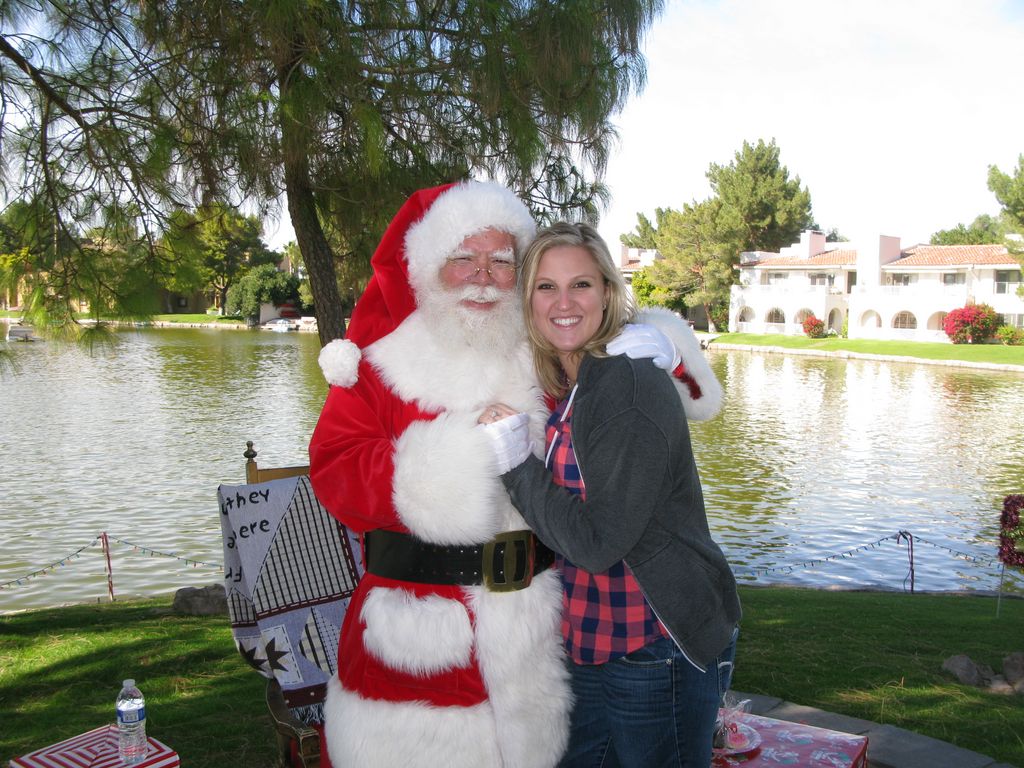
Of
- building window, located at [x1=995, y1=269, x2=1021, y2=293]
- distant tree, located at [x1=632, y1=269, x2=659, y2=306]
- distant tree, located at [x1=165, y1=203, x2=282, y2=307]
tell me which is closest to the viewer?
distant tree, located at [x1=165, y1=203, x2=282, y2=307]

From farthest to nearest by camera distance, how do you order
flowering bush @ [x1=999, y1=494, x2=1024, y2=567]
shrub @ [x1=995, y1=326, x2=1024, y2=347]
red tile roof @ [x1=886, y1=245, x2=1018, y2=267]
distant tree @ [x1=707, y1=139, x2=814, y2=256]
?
distant tree @ [x1=707, y1=139, x2=814, y2=256] < red tile roof @ [x1=886, y1=245, x2=1018, y2=267] < shrub @ [x1=995, y1=326, x2=1024, y2=347] < flowering bush @ [x1=999, y1=494, x2=1024, y2=567]

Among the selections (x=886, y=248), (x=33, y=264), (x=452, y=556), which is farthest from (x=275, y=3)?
(x=886, y=248)

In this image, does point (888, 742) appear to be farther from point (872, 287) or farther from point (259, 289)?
point (259, 289)

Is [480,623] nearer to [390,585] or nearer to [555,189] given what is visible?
[390,585]

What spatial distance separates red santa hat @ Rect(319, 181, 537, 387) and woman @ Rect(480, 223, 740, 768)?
1.21 feet

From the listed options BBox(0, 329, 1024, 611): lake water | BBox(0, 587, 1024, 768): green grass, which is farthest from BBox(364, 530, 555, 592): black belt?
BBox(0, 329, 1024, 611): lake water

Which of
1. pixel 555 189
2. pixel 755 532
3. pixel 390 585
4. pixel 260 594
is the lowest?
pixel 755 532

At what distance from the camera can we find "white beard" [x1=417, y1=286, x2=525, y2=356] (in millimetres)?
2336

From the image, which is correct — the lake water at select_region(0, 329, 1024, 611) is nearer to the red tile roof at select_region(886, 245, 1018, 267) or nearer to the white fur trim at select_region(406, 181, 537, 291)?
the white fur trim at select_region(406, 181, 537, 291)

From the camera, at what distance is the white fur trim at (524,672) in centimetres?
215

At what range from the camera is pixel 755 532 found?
10000 mm

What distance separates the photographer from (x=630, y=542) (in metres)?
1.86

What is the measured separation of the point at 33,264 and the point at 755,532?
8.11 meters

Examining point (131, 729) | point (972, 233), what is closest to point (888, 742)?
point (131, 729)
